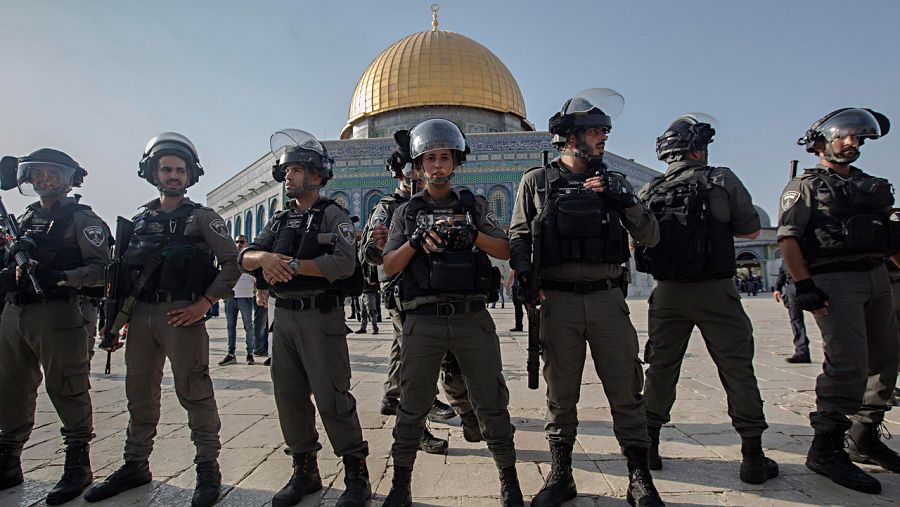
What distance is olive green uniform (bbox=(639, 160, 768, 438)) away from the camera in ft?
9.37

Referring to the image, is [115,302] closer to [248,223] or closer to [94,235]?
[94,235]

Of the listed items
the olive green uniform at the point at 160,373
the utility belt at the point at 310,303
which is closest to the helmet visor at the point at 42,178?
the olive green uniform at the point at 160,373

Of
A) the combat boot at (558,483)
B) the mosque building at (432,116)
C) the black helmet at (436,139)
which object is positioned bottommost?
the combat boot at (558,483)

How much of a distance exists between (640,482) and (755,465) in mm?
758

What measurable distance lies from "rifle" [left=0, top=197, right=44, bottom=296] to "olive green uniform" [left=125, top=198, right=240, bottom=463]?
0.65 meters

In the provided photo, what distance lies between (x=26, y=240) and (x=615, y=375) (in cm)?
358

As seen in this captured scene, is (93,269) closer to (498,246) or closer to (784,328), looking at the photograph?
(498,246)

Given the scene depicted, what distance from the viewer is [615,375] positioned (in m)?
2.60

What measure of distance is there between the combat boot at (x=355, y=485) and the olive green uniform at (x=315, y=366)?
5 centimetres

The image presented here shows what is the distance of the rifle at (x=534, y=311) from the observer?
264cm

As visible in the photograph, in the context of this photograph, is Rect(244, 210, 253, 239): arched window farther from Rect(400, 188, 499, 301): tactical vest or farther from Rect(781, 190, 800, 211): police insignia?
Rect(781, 190, 800, 211): police insignia

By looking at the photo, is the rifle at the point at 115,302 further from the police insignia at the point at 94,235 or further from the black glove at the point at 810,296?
the black glove at the point at 810,296

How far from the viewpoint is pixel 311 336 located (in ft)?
8.94

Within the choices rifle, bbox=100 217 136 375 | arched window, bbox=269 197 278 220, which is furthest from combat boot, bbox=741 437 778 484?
arched window, bbox=269 197 278 220
